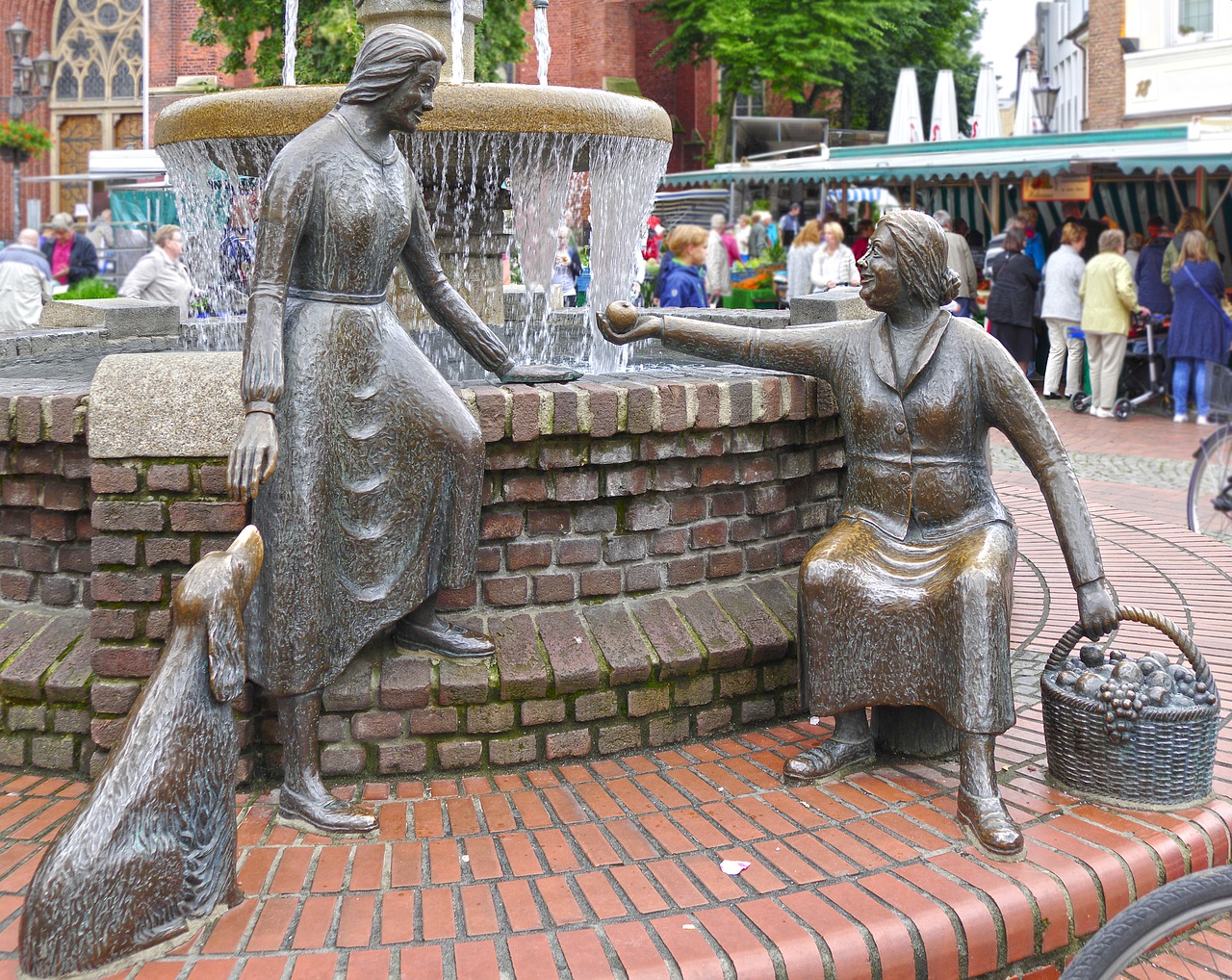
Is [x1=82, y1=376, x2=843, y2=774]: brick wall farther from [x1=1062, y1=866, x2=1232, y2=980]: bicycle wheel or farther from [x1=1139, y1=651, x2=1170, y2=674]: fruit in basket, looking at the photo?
[x1=1062, y1=866, x2=1232, y2=980]: bicycle wheel

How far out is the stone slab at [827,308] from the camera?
5203 millimetres

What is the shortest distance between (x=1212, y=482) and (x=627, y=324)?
5526 millimetres

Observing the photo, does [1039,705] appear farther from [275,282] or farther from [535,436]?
[275,282]

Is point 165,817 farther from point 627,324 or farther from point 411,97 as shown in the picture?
point 627,324

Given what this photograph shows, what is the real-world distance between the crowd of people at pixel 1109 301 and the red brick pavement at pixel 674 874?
966cm

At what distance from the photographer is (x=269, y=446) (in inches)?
117

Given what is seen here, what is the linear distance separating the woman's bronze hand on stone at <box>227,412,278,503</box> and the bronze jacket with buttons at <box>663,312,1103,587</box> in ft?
5.41

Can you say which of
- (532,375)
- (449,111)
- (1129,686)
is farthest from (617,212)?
(1129,686)

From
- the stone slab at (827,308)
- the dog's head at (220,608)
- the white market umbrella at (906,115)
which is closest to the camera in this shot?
the dog's head at (220,608)

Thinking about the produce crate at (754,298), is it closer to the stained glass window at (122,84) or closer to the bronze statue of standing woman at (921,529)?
the bronze statue of standing woman at (921,529)

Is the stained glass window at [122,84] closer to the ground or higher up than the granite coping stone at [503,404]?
higher up

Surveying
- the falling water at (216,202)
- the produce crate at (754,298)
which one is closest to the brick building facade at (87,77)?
the produce crate at (754,298)

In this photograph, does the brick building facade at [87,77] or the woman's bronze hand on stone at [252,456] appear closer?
the woman's bronze hand on stone at [252,456]

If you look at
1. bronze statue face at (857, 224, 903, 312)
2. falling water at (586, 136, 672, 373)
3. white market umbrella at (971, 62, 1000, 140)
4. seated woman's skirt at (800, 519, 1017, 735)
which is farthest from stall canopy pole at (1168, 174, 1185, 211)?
seated woman's skirt at (800, 519, 1017, 735)
